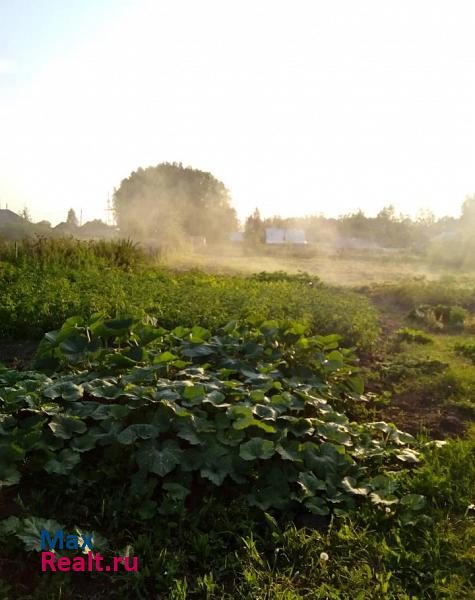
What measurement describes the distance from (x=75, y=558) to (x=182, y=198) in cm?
4536

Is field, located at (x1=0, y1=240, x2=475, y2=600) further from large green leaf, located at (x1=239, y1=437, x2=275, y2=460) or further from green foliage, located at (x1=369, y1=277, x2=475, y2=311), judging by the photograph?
green foliage, located at (x1=369, y1=277, x2=475, y2=311)

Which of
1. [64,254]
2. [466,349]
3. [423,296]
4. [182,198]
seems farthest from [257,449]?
[182,198]

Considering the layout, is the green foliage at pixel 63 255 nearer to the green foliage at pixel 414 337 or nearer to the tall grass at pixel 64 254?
the tall grass at pixel 64 254

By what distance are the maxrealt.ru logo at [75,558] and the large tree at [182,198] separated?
4314cm

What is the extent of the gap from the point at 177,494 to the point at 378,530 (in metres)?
0.93

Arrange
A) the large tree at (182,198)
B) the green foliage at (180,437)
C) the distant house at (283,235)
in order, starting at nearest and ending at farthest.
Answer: the green foliage at (180,437)
the distant house at (283,235)
the large tree at (182,198)

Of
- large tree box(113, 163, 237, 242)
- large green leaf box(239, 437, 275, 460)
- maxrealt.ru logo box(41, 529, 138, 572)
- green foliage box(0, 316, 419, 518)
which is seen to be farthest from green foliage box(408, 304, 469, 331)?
large tree box(113, 163, 237, 242)

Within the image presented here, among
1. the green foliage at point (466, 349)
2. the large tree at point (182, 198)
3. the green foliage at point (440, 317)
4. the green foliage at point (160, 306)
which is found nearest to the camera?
the green foliage at point (160, 306)

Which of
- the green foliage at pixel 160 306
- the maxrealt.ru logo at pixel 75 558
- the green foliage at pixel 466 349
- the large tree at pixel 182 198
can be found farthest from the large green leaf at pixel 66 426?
the large tree at pixel 182 198

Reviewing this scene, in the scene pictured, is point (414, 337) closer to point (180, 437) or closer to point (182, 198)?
point (180, 437)

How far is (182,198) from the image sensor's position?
45.9 m

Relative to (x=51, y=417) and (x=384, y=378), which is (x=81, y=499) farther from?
(x=384, y=378)

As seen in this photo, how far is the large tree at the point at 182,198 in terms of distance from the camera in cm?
4522

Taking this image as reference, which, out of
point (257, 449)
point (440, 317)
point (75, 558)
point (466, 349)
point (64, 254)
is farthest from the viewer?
point (64, 254)
